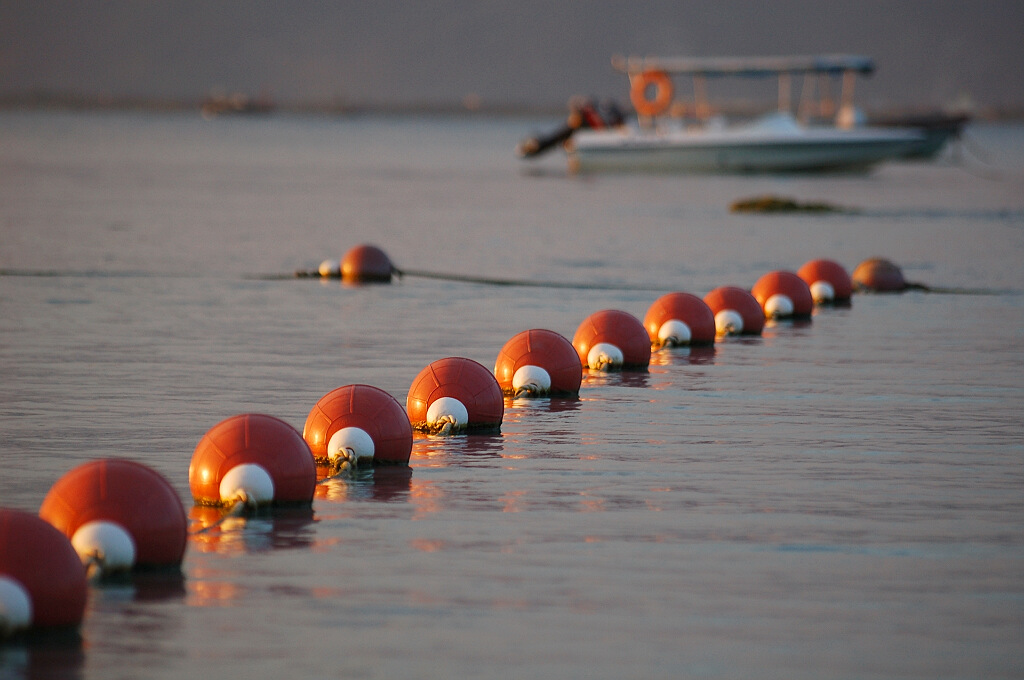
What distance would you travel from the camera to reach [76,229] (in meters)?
30.9

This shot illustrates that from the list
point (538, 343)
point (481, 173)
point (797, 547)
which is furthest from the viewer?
point (481, 173)

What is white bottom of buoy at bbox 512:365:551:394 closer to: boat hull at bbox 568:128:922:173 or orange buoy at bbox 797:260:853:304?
orange buoy at bbox 797:260:853:304

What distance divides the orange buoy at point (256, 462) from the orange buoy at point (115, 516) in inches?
44.4

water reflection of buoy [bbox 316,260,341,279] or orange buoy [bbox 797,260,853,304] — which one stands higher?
water reflection of buoy [bbox 316,260,341,279]

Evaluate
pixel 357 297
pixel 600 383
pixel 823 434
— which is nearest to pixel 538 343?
pixel 600 383

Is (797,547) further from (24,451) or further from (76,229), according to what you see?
(76,229)

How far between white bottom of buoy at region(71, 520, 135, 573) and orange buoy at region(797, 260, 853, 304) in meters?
13.8

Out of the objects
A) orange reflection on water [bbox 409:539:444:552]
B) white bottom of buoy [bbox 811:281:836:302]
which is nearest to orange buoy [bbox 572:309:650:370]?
orange reflection on water [bbox 409:539:444:552]

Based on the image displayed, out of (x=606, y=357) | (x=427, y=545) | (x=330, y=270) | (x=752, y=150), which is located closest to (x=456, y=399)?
(x=427, y=545)

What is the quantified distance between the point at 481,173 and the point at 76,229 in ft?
136

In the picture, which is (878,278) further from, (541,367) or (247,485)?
(247,485)

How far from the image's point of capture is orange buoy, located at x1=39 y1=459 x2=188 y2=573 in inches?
275

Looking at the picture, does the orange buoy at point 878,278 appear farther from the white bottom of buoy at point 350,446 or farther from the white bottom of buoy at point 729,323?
the white bottom of buoy at point 350,446

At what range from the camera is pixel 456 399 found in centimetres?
1069
